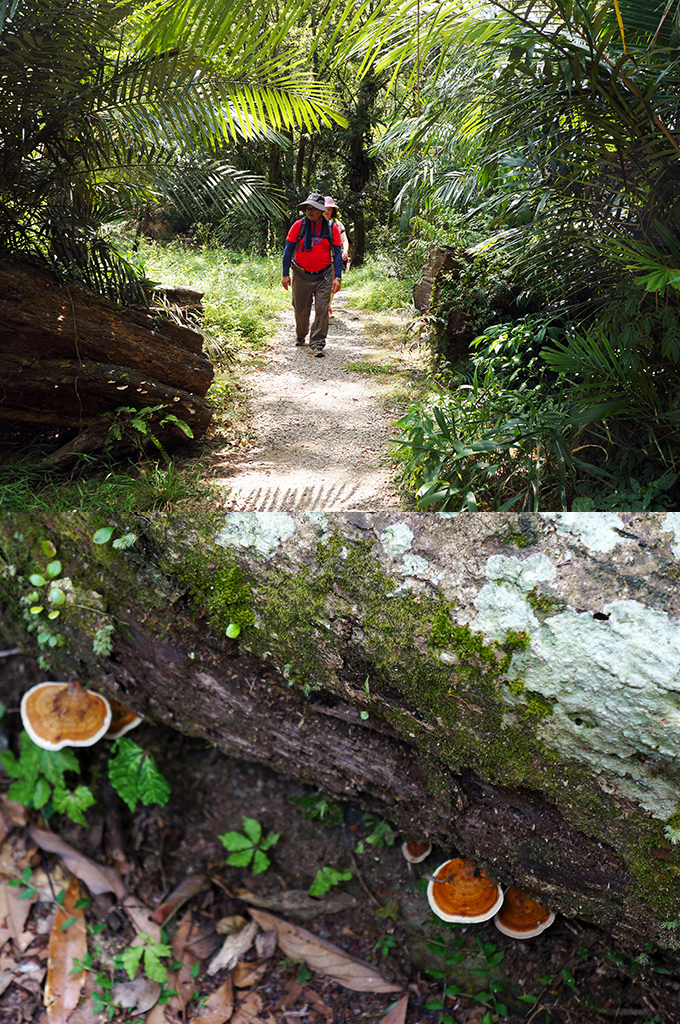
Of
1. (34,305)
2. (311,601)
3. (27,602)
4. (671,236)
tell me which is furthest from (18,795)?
(671,236)

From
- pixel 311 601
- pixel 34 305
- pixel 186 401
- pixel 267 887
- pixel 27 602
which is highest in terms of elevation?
pixel 34 305

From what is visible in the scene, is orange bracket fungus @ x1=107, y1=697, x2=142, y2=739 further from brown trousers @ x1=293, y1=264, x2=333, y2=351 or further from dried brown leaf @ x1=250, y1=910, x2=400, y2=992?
brown trousers @ x1=293, y1=264, x2=333, y2=351

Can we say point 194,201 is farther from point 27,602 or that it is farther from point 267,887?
point 267,887

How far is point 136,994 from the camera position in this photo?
314cm

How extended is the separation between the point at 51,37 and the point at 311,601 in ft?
10.1

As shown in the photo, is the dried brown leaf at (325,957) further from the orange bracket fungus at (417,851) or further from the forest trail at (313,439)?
the forest trail at (313,439)

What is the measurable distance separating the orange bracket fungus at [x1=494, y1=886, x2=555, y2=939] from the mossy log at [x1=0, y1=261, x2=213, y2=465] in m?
3.30

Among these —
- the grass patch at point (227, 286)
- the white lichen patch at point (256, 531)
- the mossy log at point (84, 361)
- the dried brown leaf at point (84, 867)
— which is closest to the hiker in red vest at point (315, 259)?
the grass patch at point (227, 286)

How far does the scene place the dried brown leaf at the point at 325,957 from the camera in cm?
308

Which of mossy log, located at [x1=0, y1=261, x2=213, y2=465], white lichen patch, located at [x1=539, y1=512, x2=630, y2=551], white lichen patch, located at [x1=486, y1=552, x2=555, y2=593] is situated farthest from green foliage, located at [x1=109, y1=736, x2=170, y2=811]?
white lichen patch, located at [x1=539, y1=512, x2=630, y2=551]

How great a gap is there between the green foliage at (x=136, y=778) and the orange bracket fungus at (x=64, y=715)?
271mm

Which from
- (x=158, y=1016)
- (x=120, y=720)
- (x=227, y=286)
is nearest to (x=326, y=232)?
(x=227, y=286)

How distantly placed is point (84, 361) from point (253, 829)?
A: 9.97ft

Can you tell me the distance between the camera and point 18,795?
3604 mm
